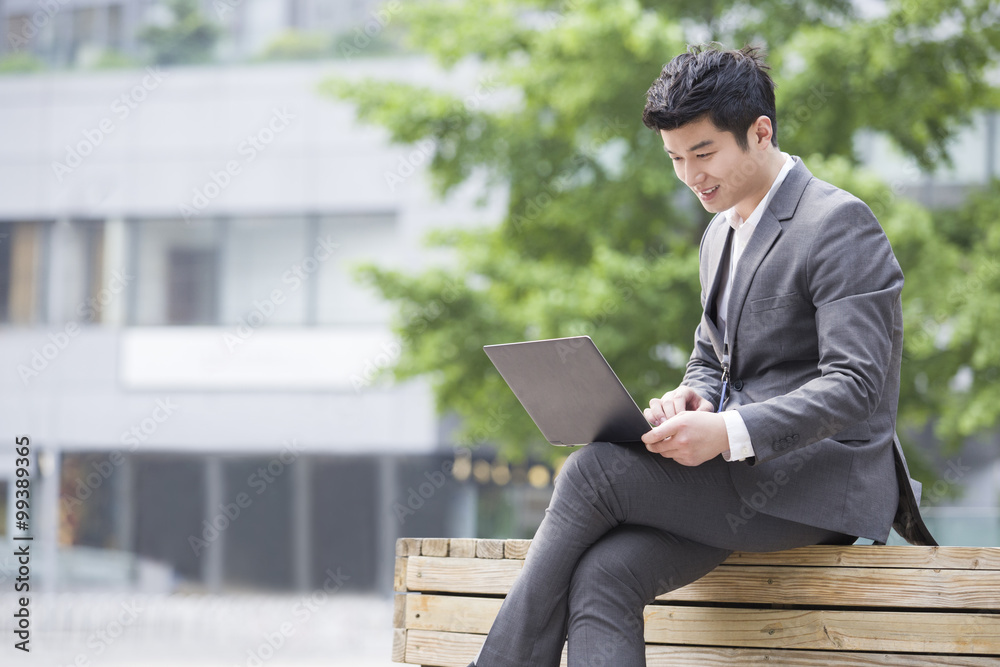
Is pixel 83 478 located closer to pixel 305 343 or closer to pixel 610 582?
pixel 305 343

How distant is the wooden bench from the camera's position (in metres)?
2.09

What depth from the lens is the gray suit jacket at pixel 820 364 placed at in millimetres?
1979

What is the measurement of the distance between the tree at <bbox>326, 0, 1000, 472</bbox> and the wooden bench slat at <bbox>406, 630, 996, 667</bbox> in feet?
13.0

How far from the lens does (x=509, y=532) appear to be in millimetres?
12383

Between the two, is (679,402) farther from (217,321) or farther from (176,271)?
(176,271)

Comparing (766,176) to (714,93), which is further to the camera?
(766,176)

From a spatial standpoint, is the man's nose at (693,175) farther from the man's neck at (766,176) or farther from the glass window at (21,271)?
the glass window at (21,271)

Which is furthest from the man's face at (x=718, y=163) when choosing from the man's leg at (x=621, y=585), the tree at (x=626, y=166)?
the tree at (x=626, y=166)

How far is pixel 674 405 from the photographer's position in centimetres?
231

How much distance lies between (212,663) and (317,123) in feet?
25.5

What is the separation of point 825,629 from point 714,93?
117cm

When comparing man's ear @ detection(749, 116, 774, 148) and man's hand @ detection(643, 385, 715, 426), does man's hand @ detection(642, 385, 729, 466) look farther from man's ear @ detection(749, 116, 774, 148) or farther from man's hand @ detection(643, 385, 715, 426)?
man's ear @ detection(749, 116, 774, 148)

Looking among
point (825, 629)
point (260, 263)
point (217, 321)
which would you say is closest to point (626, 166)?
point (825, 629)

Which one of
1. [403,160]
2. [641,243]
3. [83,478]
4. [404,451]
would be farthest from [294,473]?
[641,243]
